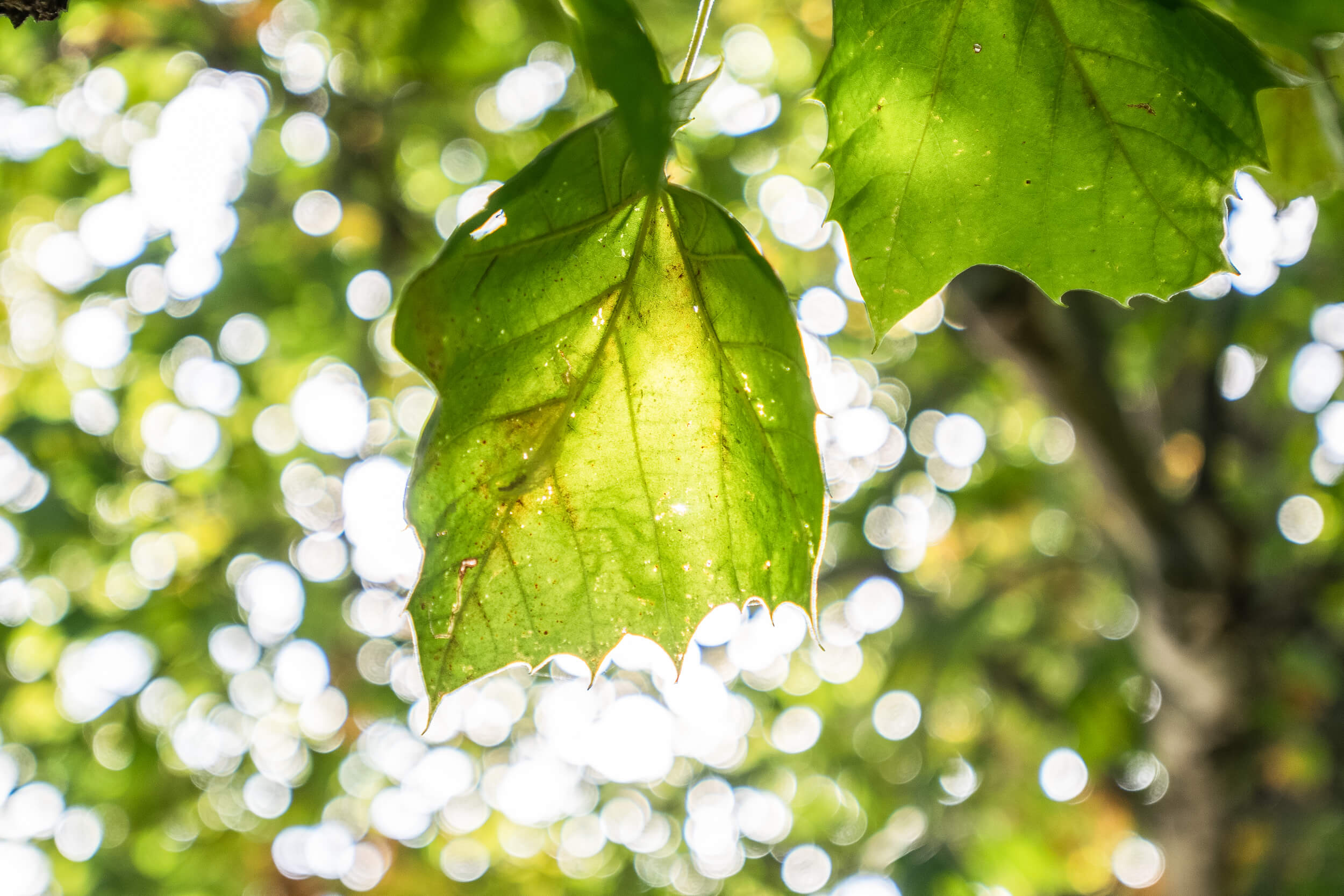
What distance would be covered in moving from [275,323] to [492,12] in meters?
1.32

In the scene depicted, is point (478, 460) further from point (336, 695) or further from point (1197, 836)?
point (336, 695)

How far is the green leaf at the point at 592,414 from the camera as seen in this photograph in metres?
0.61

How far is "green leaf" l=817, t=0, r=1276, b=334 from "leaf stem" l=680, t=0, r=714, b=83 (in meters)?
0.09

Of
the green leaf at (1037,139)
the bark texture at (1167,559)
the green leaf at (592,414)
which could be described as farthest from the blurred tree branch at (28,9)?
the bark texture at (1167,559)

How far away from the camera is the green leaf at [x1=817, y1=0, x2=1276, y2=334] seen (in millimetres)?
590

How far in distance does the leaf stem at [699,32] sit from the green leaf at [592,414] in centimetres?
10

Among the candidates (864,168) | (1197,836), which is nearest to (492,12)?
(864,168)

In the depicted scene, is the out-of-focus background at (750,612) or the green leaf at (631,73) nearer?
the green leaf at (631,73)

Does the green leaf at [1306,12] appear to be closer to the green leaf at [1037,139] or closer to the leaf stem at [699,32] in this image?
the green leaf at [1037,139]

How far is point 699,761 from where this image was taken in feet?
15.5

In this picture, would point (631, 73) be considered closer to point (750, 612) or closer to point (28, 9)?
point (28, 9)

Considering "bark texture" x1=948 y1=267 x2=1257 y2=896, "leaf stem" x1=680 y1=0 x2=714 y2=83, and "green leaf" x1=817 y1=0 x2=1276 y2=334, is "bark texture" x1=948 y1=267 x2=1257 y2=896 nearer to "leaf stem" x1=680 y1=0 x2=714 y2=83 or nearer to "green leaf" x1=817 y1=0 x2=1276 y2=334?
"green leaf" x1=817 y1=0 x2=1276 y2=334

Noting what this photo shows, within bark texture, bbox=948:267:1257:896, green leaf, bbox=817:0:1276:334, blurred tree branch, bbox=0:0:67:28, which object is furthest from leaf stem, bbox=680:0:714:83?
bark texture, bbox=948:267:1257:896

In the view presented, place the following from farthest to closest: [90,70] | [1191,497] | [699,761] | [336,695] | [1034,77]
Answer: [699,761] < [336,695] < [1191,497] < [90,70] < [1034,77]
